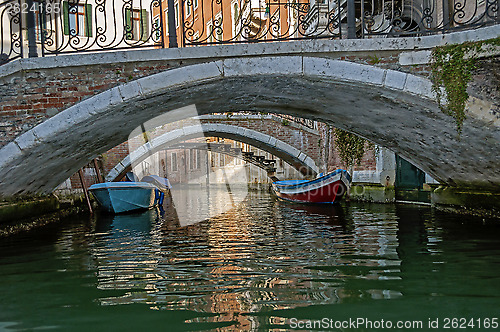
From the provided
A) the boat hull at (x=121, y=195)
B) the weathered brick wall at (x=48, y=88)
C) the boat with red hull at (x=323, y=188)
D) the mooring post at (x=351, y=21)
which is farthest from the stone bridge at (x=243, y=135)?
the mooring post at (x=351, y=21)

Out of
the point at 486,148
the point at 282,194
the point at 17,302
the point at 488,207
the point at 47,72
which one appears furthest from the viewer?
the point at 282,194

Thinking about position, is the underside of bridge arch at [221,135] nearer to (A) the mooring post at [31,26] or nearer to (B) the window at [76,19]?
(B) the window at [76,19]

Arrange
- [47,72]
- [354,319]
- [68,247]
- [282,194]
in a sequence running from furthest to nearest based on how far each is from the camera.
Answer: [282,194]
[68,247]
[47,72]
[354,319]

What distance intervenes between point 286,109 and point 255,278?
303cm

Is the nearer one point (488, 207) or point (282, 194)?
point (488, 207)

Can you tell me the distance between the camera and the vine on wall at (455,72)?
4.02 meters

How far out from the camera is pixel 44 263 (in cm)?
407

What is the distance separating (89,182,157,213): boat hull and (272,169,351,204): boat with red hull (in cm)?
328

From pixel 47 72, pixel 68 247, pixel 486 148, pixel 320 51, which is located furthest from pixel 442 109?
pixel 68 247

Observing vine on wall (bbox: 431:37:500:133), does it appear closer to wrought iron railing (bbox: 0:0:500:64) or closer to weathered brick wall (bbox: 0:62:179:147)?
wrought iron railing (bbox: 0:0:500:64)

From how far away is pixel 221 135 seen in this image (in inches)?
472

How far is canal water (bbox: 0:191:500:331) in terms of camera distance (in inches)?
94.0

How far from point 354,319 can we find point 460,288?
0.90 m

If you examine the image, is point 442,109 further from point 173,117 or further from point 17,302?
point 17,302
